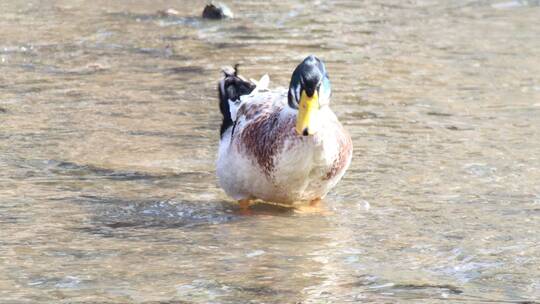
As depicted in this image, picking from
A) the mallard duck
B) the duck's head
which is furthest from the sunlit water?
the duck's head

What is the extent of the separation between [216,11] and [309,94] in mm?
7121

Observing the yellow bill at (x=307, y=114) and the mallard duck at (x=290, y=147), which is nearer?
the yellow bill at (x=307, y=114)

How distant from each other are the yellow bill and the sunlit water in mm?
564

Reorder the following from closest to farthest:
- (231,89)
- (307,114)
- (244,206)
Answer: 1. (307,114)
2. (244,206)
3. (231,89)

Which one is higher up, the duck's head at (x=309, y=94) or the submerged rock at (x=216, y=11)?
the duck's head at (x=309, y=94)

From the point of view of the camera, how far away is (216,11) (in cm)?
1336

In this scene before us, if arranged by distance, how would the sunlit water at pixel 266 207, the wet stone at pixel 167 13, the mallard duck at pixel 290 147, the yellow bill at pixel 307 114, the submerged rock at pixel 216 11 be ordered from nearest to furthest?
the sunlit water at pixel 266 207
the yellow bill at pixel 307 114
the mallard duck at pixel 290 147
the submerged rock at pixel 216 11
the wet stone at pixel 167 13

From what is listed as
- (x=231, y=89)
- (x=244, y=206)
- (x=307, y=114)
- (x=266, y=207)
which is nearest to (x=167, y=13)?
(x=231, y=89)

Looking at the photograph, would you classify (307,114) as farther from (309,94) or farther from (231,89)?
(231,89)

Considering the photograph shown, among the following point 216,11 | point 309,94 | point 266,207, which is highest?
point 309,94

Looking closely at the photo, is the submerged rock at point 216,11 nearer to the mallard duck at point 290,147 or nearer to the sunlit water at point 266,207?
the sunlit water at point 266,207

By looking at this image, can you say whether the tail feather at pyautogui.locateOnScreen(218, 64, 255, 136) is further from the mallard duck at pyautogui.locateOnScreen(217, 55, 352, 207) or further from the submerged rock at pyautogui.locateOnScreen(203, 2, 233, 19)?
the submerged rock at pyautogui.locateOnScreen(203, 2, 233, 19)

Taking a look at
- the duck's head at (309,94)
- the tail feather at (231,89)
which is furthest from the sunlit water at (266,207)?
the duck's head at (309,94)

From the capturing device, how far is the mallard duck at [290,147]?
21.1 feet
